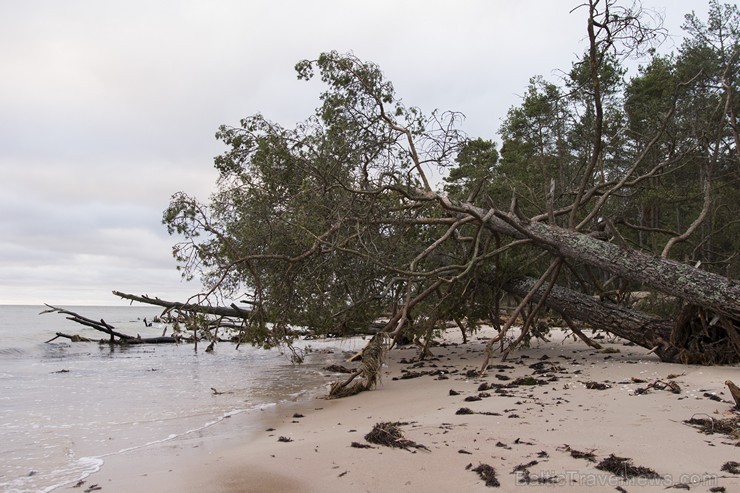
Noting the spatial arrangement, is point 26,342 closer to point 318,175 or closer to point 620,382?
point 318,175

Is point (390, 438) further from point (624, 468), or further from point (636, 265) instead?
point (636, 265)

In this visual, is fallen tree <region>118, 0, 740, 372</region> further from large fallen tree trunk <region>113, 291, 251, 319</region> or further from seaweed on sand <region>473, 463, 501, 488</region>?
seaweed on sand <region>473, 463, 501, 488</region>

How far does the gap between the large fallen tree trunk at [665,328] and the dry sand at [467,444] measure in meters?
0.54

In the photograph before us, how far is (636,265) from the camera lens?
7.35 m

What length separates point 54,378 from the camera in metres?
10.8

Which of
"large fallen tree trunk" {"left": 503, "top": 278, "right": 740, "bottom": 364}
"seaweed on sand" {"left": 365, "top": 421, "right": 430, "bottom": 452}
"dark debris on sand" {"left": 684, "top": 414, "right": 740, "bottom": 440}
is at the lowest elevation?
"dark debris on sand" {"left": 684, "top": 414, "right": 740, "bottom": 440}

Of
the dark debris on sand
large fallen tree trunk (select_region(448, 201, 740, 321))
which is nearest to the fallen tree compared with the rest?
large fallen tree trunk (select_region(448, 201, 740, 321))

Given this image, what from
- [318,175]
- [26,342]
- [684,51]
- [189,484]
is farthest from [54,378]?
[684,51]

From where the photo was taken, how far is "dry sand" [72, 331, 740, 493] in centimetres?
326

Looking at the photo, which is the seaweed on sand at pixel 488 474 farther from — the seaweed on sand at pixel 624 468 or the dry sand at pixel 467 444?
the seaweed on sand at pixel 624 468

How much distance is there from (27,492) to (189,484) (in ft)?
4.23

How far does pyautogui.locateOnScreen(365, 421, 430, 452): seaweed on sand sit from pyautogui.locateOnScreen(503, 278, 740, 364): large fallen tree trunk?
509 centimetres

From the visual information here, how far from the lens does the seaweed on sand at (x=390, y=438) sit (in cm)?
397

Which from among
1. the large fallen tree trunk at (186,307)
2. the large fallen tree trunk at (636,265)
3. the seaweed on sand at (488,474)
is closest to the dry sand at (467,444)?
the seaweed on sand at (488,474)
